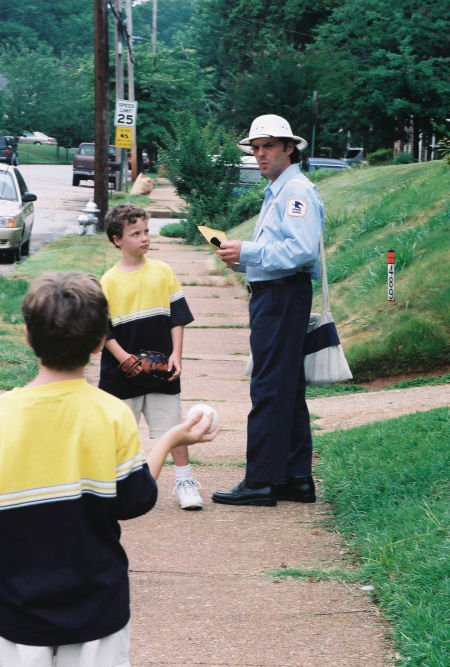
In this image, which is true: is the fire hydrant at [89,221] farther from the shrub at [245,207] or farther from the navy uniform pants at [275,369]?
the navy uniform pants at [275,369]

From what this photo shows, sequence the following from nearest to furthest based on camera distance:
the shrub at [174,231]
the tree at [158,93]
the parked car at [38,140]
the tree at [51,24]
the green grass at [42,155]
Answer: the shrub at [174,231] → the tree at [158,93] → the green grass at [42,155] → the parked car at [38,140] → the tree at [51,24]

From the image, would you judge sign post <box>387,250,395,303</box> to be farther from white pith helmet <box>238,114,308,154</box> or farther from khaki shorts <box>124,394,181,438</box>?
khaki shorts <box>124,394,181,438</box>

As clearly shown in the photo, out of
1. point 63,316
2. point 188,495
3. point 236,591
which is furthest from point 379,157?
point 63,316

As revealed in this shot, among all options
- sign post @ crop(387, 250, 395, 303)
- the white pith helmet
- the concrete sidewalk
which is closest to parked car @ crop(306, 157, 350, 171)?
sign post @ crop(387, 250, 395, 303)

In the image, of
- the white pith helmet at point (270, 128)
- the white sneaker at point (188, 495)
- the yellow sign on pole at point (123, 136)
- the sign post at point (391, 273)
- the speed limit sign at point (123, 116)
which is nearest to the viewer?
the white pith helmet at point (270, 128)

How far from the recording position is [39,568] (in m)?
2.25

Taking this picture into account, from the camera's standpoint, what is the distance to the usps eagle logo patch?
5.03m

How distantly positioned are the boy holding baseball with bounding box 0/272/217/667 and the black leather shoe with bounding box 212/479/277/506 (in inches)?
120

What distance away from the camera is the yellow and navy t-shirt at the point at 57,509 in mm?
2242

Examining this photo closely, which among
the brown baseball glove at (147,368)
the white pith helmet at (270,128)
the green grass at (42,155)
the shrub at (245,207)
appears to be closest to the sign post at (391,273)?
the white pith helmet at (270,128)

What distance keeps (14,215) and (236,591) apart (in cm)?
1446

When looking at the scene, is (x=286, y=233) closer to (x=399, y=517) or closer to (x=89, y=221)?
(x=399, y=517)

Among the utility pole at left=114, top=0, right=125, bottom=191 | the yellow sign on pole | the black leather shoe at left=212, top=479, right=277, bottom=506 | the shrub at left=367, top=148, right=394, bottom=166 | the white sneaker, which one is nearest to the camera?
the white sneaker

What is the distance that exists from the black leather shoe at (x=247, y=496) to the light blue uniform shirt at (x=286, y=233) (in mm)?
1116
